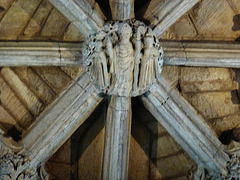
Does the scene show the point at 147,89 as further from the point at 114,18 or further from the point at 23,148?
the point at 23,148

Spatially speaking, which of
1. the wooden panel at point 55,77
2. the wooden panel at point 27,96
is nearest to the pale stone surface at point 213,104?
the wooden panel at point 55,77

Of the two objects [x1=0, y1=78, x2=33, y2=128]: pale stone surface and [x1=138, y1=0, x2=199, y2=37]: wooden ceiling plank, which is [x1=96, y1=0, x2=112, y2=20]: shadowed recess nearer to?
[x1=138, y1=0, x2=199, y2=37]: wooden ceiling plank

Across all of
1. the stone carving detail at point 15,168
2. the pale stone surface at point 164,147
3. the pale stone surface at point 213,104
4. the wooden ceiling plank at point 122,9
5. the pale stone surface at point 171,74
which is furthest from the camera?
the pale stone surface at point 164,147

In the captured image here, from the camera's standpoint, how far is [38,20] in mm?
6500

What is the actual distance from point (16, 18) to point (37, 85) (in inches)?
27.4

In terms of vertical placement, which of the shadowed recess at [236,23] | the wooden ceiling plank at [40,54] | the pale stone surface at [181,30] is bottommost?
the wooden ceiling plank at [40,54]

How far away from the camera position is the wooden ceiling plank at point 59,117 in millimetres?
6516

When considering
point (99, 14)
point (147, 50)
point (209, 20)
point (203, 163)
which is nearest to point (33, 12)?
point (99, 14)

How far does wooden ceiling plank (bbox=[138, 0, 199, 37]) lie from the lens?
6.40 meters

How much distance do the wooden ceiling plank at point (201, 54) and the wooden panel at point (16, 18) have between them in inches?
52.5

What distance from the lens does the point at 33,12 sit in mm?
6477

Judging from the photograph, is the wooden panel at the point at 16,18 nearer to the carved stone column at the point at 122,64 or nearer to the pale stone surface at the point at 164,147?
the carved stone column at the point at 122,64

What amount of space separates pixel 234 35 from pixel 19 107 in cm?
230

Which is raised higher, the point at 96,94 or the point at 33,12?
the point at 33,12
